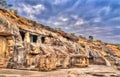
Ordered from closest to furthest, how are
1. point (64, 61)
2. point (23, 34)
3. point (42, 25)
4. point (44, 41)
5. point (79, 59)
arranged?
point (64, 61) < point (79, 59) < point (23, 34) < point (44, 41) < point (42, 25)

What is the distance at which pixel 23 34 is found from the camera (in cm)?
4319

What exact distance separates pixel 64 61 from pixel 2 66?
10087 millimetres

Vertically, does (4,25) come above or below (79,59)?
above

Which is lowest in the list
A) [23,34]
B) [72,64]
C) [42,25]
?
[72,64]

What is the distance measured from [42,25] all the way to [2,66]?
80.6ft

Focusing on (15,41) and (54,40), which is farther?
(54,40)

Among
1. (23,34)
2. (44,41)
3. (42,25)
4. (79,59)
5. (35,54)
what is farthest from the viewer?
(42,25)

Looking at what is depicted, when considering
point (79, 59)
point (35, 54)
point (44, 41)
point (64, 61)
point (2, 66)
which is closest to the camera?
point (2, 66)

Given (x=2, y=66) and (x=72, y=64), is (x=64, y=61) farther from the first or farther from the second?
(x=2, y=66)

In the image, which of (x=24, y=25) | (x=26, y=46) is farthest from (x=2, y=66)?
(x=24, y=25)

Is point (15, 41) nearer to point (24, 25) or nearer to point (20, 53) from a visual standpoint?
point (20, 53)

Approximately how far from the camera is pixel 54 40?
45.5 meters

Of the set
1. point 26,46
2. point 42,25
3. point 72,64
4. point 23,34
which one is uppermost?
point 42,25

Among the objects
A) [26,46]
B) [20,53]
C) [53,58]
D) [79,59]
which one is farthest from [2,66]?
[79,59]
